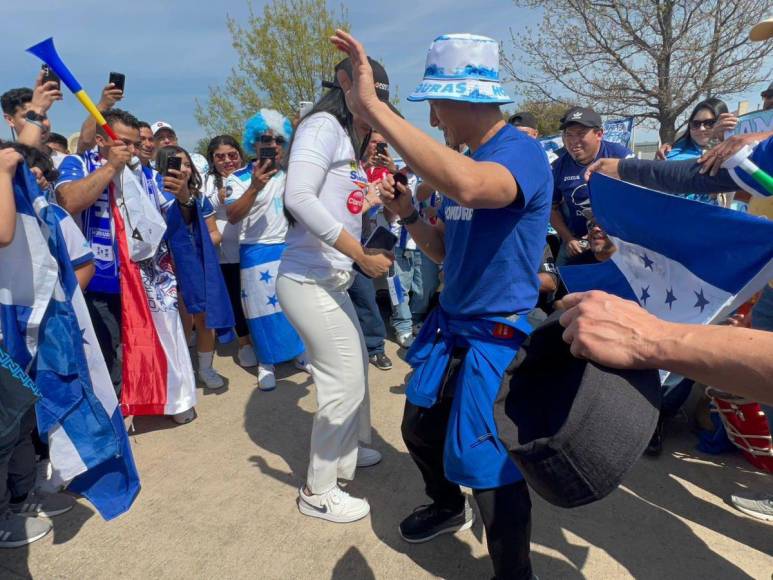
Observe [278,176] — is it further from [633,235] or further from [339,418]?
[633,235]

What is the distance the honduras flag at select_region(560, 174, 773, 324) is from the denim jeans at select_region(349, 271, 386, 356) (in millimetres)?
2987

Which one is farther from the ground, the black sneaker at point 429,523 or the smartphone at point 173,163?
the smartphone at point 173,163

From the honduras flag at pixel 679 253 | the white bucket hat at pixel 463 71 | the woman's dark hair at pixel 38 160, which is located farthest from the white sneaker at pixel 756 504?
the woman's dark hair at pixel 38 160

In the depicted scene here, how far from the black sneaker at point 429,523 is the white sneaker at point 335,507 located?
0.25 m

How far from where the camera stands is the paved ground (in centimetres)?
219

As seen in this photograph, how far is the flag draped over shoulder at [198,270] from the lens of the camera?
145 inches

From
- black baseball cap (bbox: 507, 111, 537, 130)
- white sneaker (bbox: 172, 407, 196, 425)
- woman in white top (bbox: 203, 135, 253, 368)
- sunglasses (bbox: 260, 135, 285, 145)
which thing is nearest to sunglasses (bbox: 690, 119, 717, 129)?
black baseball cap (bbox: 507, 111, 537, 130)

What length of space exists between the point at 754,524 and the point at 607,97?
38.0 ft

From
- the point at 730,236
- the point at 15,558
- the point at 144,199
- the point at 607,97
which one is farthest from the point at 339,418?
the point at 607,97

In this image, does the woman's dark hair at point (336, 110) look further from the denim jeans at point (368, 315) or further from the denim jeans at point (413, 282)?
the denim jeans at point (413, 282)

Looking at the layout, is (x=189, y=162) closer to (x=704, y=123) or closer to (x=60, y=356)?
(x=60, y=356)

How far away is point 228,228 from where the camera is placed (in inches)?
184

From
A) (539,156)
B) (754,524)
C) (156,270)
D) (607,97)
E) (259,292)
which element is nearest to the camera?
(539,156)

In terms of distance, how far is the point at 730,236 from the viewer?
1.30 meters
